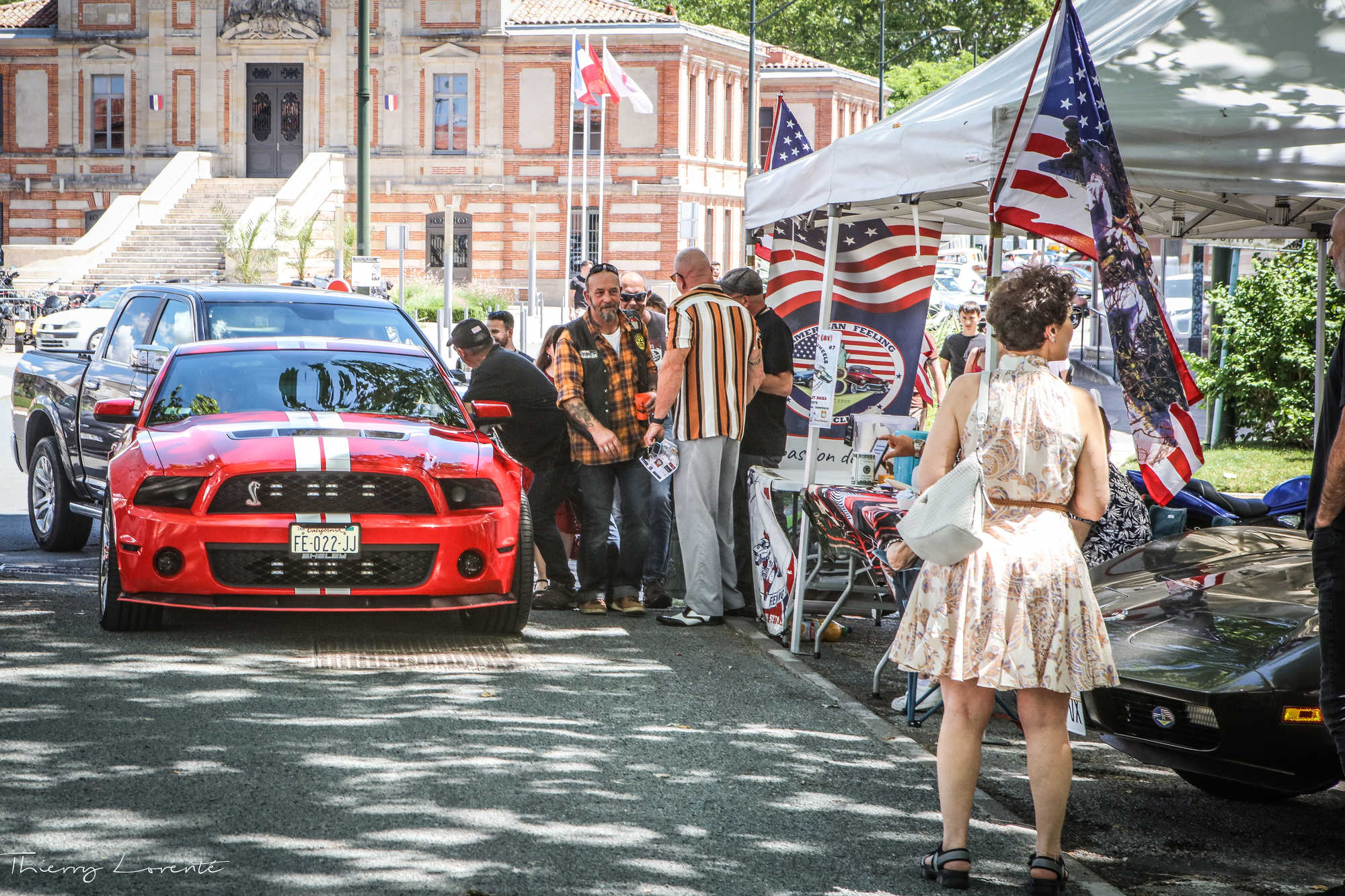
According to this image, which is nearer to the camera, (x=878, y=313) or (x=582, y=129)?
(x=878, y=313)

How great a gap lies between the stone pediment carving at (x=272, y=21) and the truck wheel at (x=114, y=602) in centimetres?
4493

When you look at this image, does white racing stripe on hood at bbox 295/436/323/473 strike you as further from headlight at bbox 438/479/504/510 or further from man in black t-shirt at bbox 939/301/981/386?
man in black t-shirt at bbox 939/301/981/386

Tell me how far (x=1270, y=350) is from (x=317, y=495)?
13.5m

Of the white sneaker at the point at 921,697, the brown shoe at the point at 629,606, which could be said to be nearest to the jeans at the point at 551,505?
the brown shoe at the point at 629,606

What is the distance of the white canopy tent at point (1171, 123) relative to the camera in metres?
6.10

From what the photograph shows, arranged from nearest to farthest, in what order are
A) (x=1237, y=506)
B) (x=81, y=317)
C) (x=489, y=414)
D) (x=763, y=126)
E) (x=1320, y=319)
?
(x=1237, y=506) → (x=489, y=414) → (x=1320, y=319) → (x=81, y=317) → (x=763, y=126)

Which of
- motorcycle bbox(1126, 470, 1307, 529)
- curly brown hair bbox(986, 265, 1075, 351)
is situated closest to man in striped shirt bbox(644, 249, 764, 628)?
motorcycle bbox(1126, 470, 1307, 529)

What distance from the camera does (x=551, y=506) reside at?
920 cm

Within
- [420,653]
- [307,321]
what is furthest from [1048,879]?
[307,321]

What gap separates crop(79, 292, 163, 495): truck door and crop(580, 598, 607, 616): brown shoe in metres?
3.37

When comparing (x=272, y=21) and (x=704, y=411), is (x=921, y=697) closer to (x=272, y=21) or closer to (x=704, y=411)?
(x=704, y=411)

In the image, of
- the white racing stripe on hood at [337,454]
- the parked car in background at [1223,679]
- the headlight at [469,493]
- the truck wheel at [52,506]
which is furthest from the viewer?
the truck wheel at [52,506]

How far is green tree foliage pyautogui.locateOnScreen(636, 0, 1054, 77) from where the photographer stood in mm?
71750

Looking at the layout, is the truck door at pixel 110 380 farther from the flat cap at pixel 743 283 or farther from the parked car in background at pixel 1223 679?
the parked car in background at pixel 1223 679
